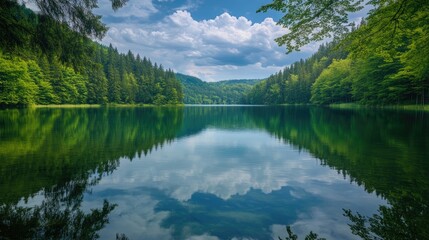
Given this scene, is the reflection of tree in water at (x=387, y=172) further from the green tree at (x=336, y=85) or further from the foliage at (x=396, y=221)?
the green tree at (x=336, y=85)

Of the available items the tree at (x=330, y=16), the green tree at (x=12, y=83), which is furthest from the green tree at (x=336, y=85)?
the green tree at (x=12, y=83)

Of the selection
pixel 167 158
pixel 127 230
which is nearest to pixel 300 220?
pixel 127 230

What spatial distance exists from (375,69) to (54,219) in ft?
191

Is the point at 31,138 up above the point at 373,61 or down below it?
below

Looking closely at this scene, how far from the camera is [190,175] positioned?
389 inches

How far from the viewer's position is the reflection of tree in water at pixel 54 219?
505 cm

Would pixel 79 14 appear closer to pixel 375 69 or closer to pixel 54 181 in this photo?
pixel 54 181

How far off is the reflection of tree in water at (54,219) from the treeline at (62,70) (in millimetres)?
4808

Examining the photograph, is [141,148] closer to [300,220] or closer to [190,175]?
[190,175]

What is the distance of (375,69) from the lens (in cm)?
5238

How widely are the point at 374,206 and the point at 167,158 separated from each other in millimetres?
8416

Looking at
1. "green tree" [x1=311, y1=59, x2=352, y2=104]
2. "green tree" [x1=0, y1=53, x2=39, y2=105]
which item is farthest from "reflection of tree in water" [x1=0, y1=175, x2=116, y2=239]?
"green tree" [x1=311, y1=59, x2=352, y2=104]

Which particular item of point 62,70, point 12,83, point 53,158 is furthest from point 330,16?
point 62,70

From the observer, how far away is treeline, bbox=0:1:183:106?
888 centimetres
